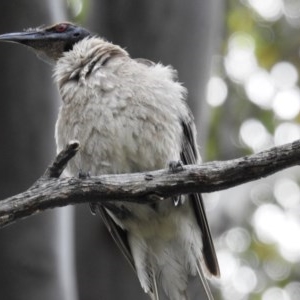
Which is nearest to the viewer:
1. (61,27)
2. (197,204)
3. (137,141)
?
(137,141)

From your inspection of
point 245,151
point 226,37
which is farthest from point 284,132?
point 226,37

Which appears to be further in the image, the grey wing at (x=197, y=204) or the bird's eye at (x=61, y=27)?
the bird's eye at (x=61, y=27)

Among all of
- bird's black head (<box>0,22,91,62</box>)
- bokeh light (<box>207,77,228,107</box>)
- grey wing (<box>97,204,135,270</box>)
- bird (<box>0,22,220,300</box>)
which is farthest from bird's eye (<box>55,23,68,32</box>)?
bokeh light (<box>207,77,228,107</box>)

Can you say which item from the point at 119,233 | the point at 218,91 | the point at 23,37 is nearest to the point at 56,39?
the point at 23,37

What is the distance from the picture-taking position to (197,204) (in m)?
6.09

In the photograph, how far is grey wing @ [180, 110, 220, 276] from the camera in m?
6.05

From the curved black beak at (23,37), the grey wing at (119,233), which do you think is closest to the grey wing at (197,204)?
the grey wing at (119,233)

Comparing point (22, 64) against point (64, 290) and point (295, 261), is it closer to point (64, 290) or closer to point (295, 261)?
point (64, 290)

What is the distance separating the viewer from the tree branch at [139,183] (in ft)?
14.4

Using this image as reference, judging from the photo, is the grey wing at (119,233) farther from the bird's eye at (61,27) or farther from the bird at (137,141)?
the bird's eye at (61,27)

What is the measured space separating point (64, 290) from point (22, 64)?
1.47 m

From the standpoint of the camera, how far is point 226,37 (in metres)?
11.7

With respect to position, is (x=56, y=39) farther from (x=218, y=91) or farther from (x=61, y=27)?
(x=218, y=91)

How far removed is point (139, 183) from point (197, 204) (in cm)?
154
